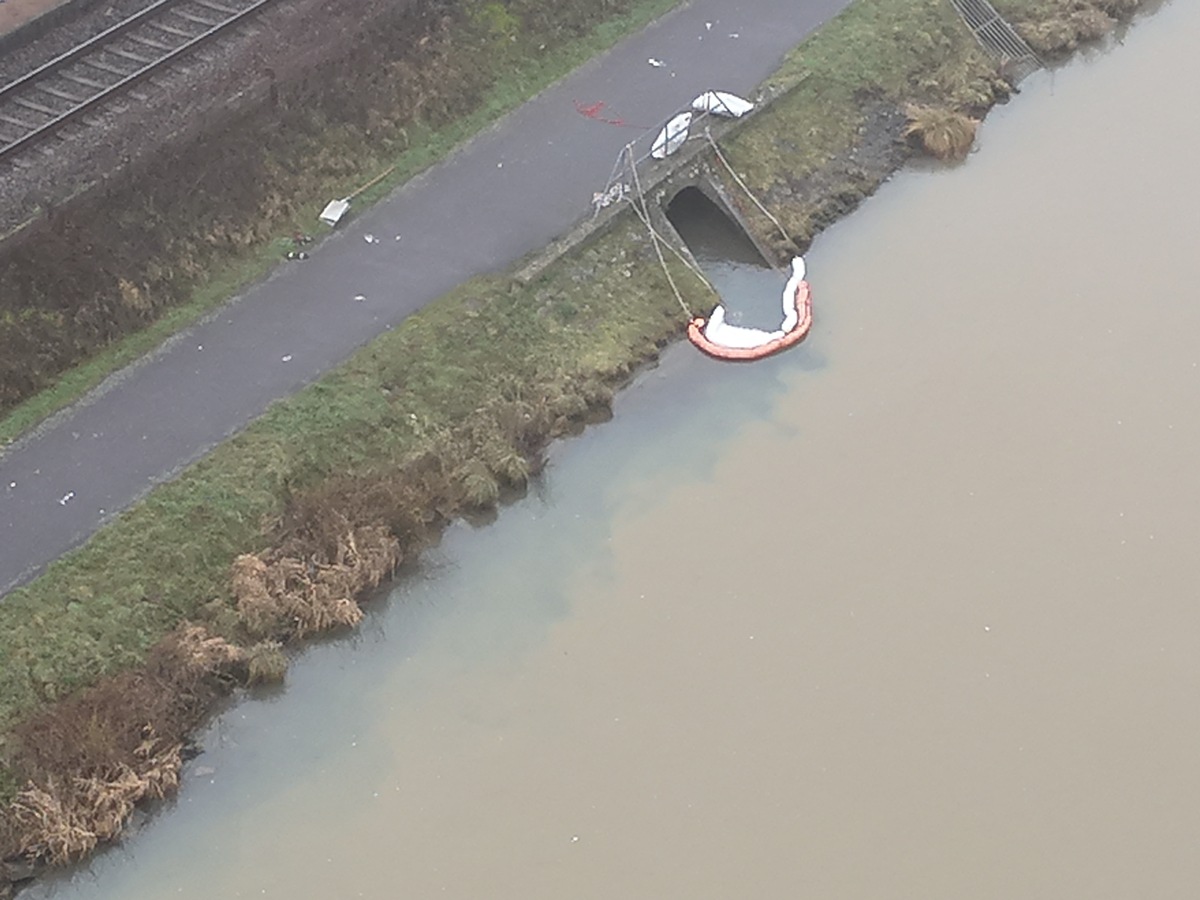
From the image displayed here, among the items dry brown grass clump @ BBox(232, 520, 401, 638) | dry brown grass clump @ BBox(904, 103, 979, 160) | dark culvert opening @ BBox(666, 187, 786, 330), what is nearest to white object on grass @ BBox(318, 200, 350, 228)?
dark culvert opening @ BBox(666, 187, 786, 330)

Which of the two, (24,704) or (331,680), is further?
(331,680)

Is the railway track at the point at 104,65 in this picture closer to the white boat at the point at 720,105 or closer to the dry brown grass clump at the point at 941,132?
the white boat at the point at 720,105

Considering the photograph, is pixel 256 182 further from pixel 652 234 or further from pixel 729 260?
pixel 729 260

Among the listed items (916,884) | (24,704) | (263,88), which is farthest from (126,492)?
(916,884)

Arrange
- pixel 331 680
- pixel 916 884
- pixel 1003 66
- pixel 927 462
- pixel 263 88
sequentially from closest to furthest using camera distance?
pixel 916 884, pixel 331 680, pixel 927 462, pixel 263 88, pixel 1003 66

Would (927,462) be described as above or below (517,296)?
below

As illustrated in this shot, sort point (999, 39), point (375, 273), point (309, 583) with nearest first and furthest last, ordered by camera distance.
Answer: point (309, 583) < point (375, 273) < point (999, 39)

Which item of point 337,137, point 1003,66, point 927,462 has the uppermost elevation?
point 337,137

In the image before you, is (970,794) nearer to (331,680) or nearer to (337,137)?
(331,680)

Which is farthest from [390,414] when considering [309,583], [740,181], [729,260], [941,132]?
[941,132]
